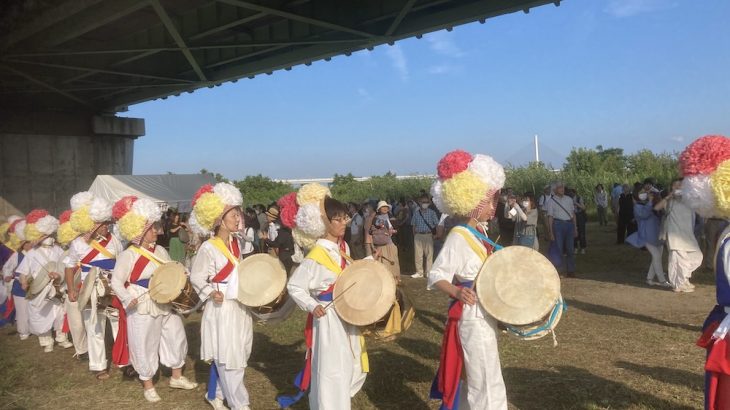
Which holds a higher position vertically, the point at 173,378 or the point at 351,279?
the point at 351,279

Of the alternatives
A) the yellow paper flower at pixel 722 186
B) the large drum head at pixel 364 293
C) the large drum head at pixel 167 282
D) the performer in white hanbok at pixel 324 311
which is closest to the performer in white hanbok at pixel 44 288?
the large drum head at pixel 167 282

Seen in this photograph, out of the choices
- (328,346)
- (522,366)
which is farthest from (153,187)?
(328,346)

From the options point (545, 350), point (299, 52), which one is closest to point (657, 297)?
point (545, 350)

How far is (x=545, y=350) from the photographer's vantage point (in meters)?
7.27

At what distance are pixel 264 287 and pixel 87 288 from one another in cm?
286

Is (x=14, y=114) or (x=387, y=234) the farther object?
(x=14, y=114)

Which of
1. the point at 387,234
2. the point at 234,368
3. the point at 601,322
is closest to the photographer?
the point at 234,368

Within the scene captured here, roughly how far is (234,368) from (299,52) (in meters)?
10.3

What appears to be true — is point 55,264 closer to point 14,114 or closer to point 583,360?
point 583,360

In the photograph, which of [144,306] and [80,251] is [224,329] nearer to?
[144,306]

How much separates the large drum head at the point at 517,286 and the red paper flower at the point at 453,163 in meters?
0.71

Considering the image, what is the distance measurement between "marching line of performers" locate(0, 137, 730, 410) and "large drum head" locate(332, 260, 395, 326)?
0.17 meters

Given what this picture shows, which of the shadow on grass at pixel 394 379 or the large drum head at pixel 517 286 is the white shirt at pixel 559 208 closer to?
the shadow on grass at pixel 394 379

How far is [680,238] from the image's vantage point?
10.1 meters
